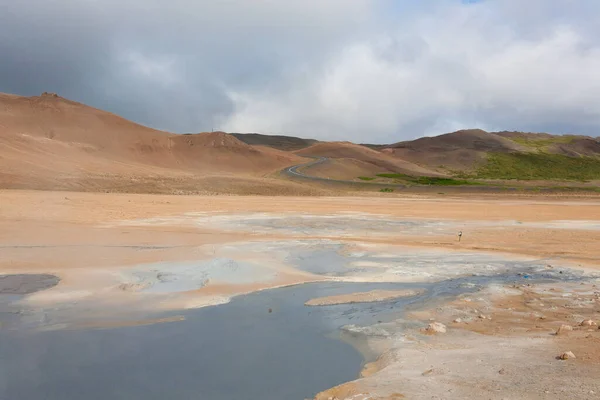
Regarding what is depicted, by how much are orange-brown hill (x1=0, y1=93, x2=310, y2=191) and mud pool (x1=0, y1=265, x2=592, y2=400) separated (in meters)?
40.1

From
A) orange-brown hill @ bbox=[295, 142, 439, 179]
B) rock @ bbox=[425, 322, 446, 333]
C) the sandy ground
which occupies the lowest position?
rock @ bbox=[425, 322, 446, 333]

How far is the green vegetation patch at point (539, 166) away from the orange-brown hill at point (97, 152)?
5078cm

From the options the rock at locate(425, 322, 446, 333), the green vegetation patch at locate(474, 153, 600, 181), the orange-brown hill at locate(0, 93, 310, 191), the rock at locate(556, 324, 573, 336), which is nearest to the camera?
the rock at locate(556, 324, 573, 336)

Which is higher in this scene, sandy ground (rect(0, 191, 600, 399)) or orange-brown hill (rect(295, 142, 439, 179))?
orange-brown hill (rect(295, 142, 439, 179))

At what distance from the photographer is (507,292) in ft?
41.3

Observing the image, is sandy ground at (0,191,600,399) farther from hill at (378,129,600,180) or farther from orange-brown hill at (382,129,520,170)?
orange-brown hill at (382,129,520,170)

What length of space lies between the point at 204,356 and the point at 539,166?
478 ft

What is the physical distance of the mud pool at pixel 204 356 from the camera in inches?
274

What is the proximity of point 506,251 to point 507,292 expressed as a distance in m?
7.53

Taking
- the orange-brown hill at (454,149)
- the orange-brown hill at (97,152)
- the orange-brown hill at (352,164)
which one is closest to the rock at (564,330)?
the orange-brown hill at (97,152)

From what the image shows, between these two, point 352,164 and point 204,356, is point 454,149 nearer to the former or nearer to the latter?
point 352,164

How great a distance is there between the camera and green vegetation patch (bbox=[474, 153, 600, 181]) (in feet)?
414

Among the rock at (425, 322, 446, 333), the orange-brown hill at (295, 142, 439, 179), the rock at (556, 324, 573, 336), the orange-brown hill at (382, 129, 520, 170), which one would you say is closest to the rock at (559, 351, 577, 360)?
the rock at (556, 324, 573, 336)

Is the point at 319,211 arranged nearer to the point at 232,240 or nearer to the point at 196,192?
the point at 232,240
